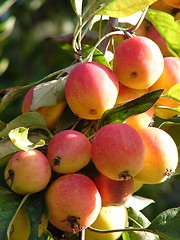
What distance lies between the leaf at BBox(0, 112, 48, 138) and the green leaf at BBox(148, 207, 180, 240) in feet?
0.94

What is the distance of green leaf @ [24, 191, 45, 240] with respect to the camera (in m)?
0.92

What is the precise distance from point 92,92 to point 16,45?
215cm

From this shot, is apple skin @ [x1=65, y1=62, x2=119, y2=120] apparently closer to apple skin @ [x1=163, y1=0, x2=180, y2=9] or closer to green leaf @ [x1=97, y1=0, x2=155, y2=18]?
green leaf @ [x1=97, y1=0, x2=155, y2=18]

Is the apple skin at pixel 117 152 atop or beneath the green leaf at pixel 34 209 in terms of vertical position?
atop

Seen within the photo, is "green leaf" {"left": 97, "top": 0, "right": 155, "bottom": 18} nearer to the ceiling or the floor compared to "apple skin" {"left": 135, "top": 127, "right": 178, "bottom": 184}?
nearer to the ceiling

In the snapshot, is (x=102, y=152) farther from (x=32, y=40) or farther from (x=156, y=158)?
(x=32, y=40)

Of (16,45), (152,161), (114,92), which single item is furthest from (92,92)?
(16,45)

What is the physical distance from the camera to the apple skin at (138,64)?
1035 millimetres

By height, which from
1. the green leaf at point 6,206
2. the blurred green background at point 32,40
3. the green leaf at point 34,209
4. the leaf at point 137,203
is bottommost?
the blurred green background at point 32,40

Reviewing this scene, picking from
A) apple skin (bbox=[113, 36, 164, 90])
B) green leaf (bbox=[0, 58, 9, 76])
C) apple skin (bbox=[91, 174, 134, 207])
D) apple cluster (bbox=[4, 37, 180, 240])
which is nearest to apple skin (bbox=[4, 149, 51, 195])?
apple cluster (bbox=[4, 37, 180, 240])

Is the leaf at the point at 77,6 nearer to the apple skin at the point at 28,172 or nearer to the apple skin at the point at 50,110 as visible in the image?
the apple skin at the point at 50,110

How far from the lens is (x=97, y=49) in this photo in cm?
113

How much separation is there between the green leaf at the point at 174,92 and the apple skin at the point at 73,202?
0.79 ft

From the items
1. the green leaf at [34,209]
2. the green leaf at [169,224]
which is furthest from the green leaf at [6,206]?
the green leaf at [169,224]
